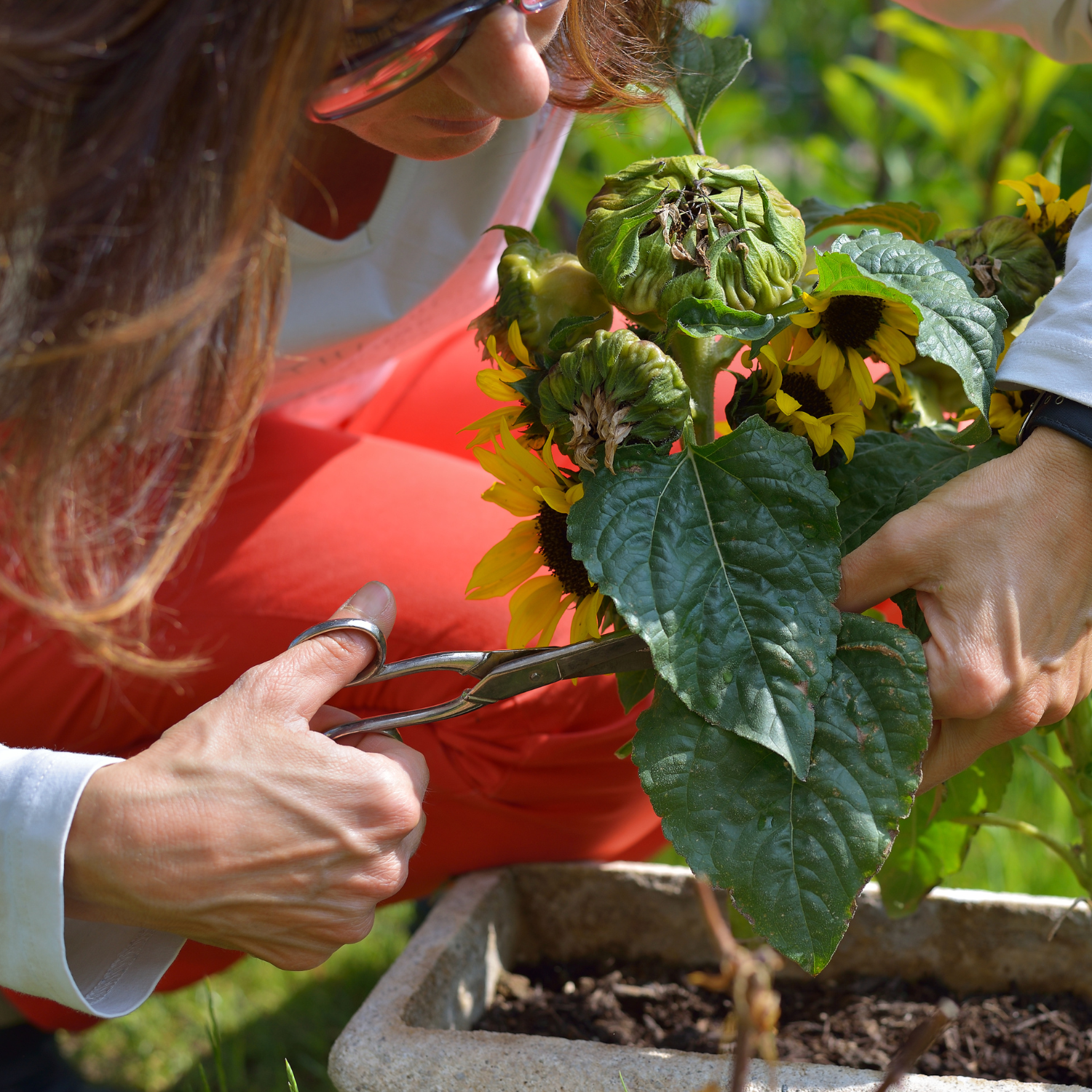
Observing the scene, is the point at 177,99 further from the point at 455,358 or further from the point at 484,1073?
the point at 455,358

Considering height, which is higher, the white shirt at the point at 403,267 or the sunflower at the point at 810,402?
the white shirt at the point at 403,267

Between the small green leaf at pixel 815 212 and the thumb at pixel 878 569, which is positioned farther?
the small green leaf at pixel 815 212

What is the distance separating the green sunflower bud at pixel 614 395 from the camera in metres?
0.54

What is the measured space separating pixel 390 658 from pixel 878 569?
44 centimetres

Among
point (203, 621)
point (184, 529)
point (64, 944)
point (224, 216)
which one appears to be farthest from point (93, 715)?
point (224, 216)

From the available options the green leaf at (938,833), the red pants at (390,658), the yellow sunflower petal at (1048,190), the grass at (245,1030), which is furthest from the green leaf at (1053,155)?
the grass at (245,1030)

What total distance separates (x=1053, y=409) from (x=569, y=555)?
0.29 metres

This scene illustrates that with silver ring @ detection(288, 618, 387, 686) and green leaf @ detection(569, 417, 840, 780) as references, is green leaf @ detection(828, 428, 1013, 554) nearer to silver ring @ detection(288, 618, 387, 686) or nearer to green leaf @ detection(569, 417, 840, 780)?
green leaf @ detection(569, 417, 840, 780)

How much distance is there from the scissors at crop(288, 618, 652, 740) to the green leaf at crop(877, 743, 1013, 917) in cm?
27

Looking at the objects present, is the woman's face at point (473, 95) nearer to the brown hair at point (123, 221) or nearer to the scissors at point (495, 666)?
the brown hair at point (123, 221)

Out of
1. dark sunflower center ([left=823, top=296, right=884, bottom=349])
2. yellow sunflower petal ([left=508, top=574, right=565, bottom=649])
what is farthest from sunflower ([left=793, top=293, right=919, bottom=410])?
yellow sunflower petal ([left=508, top=574, right=565, bottom=649])

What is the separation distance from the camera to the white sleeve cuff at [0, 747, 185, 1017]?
A: 1.98ft

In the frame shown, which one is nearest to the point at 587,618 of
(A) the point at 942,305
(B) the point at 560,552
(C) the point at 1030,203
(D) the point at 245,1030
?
(B) the point at 560,552

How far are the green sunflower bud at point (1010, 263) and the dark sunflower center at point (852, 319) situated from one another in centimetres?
8
